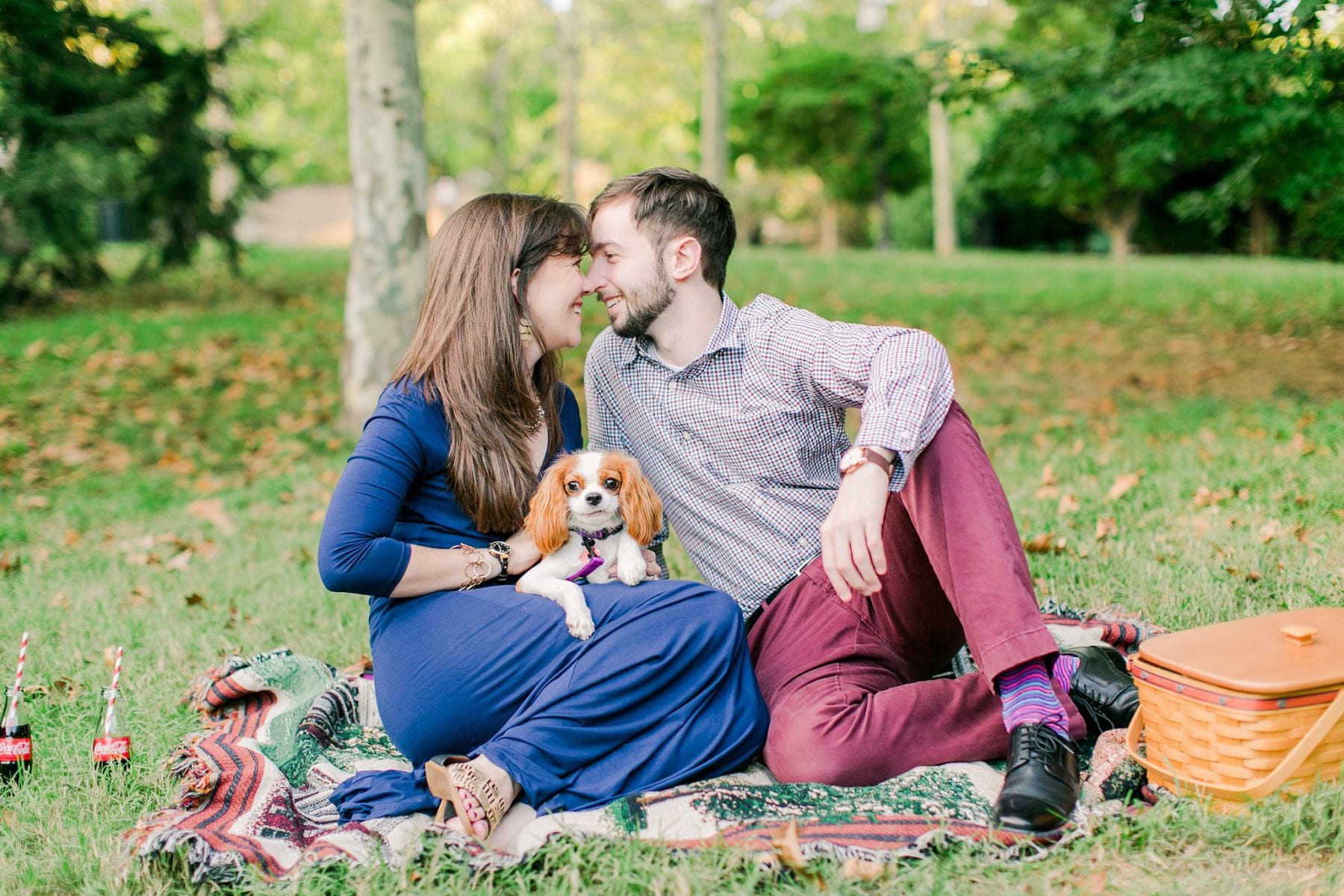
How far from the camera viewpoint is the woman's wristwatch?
2973 millimetres

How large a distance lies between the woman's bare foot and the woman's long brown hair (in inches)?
27.1

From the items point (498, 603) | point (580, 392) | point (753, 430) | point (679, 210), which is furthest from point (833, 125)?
point (498, 603)

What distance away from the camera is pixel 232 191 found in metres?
11.8

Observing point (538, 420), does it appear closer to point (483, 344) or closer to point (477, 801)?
point (483, 344)

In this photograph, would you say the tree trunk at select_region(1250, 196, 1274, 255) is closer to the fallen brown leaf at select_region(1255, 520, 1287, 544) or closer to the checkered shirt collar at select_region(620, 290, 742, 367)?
the fallen brown leaf at select_region(1255, 520, 1287, 544)

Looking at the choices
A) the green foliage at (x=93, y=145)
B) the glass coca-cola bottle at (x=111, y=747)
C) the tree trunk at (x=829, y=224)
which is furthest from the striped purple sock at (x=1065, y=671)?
the tree trunk at (x=829, y=224)

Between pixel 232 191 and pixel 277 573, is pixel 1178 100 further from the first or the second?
pixel 232 191

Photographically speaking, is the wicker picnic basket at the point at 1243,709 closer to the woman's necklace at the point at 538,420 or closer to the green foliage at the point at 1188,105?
the woman's necklace at the point at 538,420

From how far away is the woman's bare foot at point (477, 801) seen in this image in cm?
247

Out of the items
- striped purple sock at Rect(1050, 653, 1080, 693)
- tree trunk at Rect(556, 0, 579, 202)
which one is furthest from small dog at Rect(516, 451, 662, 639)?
tree trunk at Rect(556, 0, 579, 202)

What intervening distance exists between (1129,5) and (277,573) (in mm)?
5924

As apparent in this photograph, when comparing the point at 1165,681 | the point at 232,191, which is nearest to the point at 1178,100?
the point at 1165,681

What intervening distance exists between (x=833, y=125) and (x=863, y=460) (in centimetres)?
2672

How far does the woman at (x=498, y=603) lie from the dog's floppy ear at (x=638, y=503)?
188 millimetres
